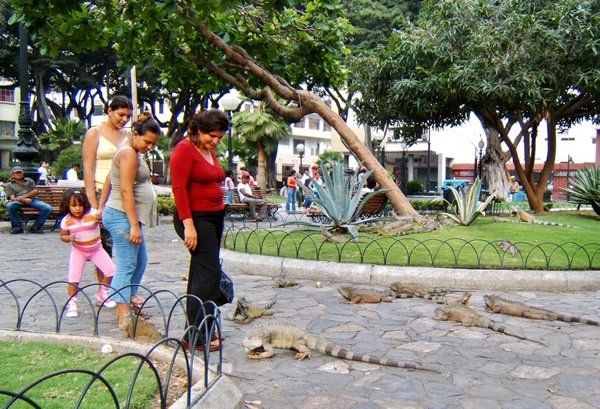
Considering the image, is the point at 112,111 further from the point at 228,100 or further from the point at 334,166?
the point at 228,100

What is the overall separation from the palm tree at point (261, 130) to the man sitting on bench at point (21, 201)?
19269 millimetres

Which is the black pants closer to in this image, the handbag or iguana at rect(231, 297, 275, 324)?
the handbag

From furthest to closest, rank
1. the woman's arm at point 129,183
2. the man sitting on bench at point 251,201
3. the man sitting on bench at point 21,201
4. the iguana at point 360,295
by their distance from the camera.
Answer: the man sitting on bench at point 251,201, the man sitting on bench at point 21,201, the iguana at point 360,295, the woman's arm at point 129,183

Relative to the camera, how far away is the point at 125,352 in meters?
→ 3.91

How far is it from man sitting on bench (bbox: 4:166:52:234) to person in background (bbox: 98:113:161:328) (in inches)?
320

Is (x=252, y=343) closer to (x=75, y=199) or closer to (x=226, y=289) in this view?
(x=226, y=289)

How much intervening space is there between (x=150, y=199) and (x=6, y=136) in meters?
47.7

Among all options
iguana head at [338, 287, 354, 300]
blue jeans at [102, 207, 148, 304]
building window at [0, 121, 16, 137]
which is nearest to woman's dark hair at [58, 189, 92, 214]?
blue jeans at [102, 207, 148, 304]

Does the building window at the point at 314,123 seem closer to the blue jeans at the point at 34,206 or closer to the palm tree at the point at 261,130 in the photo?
the palm tree at the point at 261,130

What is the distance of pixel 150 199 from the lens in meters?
4.82

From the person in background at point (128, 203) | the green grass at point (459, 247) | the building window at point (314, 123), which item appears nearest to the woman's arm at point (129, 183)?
the person in background at point (128, 203)

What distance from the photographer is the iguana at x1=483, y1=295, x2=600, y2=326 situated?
5.36 meters

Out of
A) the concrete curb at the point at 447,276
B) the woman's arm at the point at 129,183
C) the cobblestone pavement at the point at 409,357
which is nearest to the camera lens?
the cobblestone pavement at the point at 409,357

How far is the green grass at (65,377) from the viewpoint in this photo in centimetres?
303
